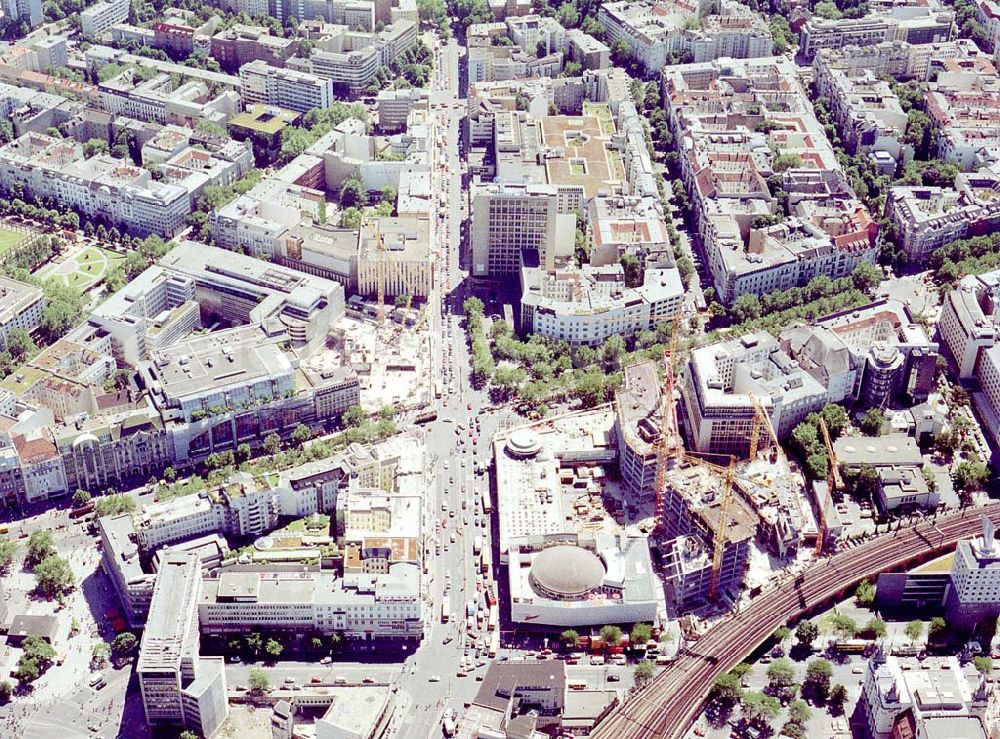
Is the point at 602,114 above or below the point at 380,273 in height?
above

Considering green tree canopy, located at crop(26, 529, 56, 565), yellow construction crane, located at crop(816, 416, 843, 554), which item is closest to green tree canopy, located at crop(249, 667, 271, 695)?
green tree canopy, located at crop(26, 529, 56, 565)

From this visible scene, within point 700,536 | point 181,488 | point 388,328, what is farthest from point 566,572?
point 388,328

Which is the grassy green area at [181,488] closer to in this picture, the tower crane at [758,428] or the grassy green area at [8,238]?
the tower crane at [758,428]

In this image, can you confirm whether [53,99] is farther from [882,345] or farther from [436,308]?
[882,345]

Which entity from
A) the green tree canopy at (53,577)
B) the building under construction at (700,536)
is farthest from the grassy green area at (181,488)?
the building under construction at (700,536)

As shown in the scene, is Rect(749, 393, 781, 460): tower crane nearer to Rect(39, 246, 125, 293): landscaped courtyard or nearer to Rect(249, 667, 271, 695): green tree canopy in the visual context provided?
Rect(249, 667, 271, 695): green tree canopy

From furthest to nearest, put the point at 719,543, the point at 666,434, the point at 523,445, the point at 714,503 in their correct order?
the point at 523,445 < the point at 666,434 < the point at 714,503 < the point at 719,543

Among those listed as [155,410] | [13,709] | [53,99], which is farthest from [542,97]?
[13,709]

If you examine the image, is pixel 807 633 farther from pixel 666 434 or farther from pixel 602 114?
pixel 602 114
